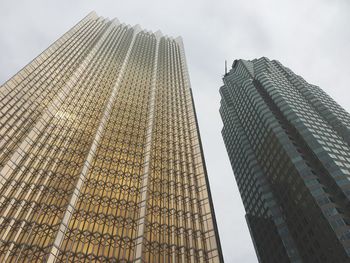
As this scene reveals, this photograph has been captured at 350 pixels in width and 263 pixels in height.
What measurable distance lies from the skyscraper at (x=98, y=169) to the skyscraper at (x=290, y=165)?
27.4 metres

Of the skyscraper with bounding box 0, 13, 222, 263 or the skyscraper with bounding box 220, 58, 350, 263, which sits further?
the skyscraper with bounding box 220, 58, 350, 263

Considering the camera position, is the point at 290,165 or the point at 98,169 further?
the point at 290,165

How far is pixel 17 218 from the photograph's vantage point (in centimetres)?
4903

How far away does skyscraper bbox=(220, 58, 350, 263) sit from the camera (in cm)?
7769

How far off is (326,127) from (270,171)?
20.2m

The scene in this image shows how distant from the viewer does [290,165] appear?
301 ft

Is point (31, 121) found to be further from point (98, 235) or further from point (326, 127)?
point (326, 127)

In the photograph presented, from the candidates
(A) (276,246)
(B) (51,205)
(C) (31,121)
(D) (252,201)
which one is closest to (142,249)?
(B) (51,205)

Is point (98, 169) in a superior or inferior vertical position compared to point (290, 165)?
inferior

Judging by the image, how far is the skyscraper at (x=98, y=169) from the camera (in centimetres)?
4809

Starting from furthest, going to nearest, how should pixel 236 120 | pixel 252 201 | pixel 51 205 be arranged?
pixel 236 120 < pixel 252 201 < pixel 51 205

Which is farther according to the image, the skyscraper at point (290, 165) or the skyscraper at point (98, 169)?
the skyscraper at point (290, 165)

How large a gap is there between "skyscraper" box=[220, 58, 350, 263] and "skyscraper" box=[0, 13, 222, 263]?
2738 centimetres

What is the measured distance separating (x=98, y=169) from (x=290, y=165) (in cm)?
5102
